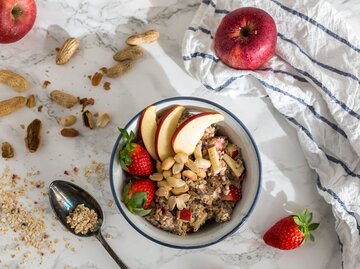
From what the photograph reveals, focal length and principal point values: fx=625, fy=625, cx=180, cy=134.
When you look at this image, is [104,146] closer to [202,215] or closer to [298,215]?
[202,215]

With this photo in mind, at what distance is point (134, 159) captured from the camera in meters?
1.18

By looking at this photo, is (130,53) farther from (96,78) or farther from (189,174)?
(189,174)

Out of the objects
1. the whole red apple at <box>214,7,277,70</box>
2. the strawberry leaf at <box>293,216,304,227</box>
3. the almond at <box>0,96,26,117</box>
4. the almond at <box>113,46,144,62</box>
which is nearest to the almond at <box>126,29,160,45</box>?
the almond at <box>113,46,144,62</box>

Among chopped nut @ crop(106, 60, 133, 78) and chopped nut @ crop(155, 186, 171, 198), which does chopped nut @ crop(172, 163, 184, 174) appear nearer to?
chopped nut @ crop(155, 186, 171, 198)

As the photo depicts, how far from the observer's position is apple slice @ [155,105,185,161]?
3.92ft

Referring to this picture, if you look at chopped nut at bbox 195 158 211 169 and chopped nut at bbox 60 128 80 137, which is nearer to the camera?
chopped nut at bbox 195 158 211 169

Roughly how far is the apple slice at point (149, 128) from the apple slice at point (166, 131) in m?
0.01

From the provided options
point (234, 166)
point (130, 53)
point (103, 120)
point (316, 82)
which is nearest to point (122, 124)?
point (103, 120)

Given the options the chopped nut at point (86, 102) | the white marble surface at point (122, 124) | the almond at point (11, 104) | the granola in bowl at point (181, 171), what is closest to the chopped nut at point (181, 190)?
the granola in bowl at point (181, 171)

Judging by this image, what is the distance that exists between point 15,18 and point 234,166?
53 cm

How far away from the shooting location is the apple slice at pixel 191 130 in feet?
3.86

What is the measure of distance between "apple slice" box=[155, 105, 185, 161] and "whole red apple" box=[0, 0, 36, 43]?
35cm

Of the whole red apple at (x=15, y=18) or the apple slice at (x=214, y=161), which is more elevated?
the whole red apple at (x=15, y=18)

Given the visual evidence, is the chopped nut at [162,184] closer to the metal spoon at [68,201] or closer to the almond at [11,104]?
the metal spoon at [68,201]
